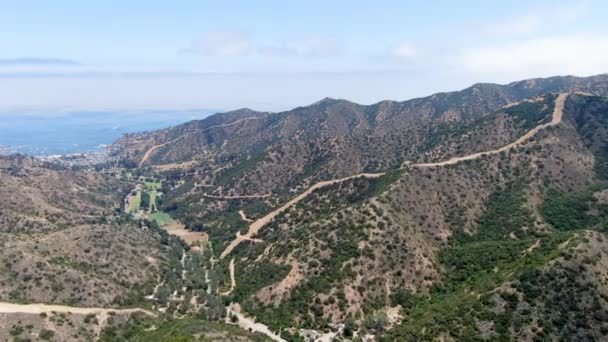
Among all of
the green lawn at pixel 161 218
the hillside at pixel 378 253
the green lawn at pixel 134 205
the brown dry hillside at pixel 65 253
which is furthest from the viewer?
the green lawn at pixel 134 205

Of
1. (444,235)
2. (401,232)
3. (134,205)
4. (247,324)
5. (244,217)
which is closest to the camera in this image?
(247,324)

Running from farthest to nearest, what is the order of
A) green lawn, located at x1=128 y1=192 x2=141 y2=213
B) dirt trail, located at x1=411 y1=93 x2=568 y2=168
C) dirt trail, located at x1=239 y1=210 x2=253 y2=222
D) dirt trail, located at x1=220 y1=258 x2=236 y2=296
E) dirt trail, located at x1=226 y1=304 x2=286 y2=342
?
green lawn, located at x1=128 y1=192 x2=141 y2=213, dirt trail, located at x1=239 y1=210 x2=253 y2=222, dirt trail, located at x1=411 y1=93 x2=568 y2=168, dirt trail, located at x1=220 y1=258 x2=236 y2=296, dirt trail, located at x1=226 y1=304 x2=286 y2=342

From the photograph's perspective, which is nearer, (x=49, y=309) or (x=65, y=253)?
(x=49, y=309)

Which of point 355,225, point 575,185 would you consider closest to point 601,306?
point 355,225

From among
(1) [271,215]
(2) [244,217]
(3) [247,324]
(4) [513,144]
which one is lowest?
(3) [247,324]

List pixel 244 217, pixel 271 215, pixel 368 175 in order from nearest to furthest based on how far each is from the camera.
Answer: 1. pixel 368 175
2. pixel 271 215
3. pixel 244 217

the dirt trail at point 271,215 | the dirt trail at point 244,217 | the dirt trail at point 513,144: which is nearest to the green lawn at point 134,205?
the dirt trail at point 244,217

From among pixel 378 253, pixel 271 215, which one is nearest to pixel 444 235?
pixel 378 253

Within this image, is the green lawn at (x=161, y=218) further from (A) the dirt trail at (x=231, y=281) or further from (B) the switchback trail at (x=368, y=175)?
(A) the dirt trail at (x=231, y=281)

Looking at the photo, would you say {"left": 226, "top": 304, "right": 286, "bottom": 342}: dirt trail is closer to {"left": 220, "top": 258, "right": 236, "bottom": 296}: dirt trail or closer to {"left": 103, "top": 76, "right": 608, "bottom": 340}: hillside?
{"left": 103, "top": 76, "right": 608, "bottom": 340}: hillside

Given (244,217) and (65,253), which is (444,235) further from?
(65,253)

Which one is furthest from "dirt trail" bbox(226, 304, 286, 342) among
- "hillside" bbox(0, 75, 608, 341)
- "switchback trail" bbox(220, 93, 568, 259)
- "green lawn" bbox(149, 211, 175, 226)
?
"green lawn" bbox(149, 211, 175, 226)
